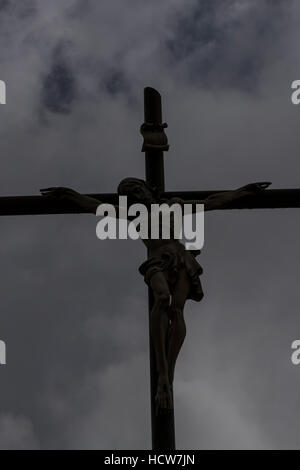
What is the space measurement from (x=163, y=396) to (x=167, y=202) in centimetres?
166

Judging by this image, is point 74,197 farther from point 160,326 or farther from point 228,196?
point 160,326

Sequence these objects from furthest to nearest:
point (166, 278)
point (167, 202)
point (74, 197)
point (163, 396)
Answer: point (74, 197) < point (167, 202) < point (166, 278) < point (163, 396)

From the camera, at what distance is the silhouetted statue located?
720 cm

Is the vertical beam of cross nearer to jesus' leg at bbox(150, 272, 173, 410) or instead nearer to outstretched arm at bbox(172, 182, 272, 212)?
jesus' leg at bbox(150, 272, 173, 410)

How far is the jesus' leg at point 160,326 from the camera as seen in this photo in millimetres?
7052

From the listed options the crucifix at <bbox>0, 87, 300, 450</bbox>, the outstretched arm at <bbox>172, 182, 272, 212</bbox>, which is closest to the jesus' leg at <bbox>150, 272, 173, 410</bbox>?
the crucifix at <bbox>0, 87, 300, 450</bbox>

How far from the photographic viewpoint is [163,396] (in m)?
6.97

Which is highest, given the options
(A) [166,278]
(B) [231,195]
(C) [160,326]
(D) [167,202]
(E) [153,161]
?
(E) [153,161]

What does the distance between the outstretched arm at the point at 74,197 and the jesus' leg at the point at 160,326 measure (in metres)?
0.99

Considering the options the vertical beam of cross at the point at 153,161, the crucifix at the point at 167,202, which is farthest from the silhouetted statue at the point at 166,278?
the vertical beam of cross at the point at 153,161

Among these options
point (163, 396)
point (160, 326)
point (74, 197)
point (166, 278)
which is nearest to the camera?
point (163, 396)

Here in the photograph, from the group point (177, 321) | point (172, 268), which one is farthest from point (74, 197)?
point (177, 321)
